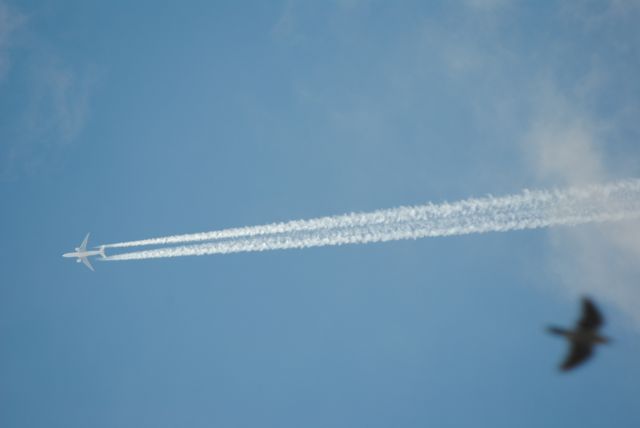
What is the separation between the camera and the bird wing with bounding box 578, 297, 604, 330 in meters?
29.5

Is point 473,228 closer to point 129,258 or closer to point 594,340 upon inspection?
point 594,340

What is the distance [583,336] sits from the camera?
1214 inches

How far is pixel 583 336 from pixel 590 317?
1.45 meters

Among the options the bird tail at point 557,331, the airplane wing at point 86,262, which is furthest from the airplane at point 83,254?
the bird tail at point 557,331

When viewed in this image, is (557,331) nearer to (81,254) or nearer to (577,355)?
(577,355)

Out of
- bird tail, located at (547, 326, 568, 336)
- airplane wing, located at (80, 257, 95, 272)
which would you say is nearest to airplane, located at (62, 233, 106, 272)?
airplane wing, located at (80, 257, 95, 272)

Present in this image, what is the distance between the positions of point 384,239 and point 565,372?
12.9 metres

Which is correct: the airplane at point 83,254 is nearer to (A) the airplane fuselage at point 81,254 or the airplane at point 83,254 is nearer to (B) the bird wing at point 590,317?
(A) the airplane fuselage at point 81,254

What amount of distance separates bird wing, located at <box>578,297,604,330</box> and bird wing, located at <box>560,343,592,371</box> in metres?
1.12

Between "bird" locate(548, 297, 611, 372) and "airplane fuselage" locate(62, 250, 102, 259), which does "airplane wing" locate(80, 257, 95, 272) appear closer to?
"airplane fuselage" locate(62, 250, 102, 259)

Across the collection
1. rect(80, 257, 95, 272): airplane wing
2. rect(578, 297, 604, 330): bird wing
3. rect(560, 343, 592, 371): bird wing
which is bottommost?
rect(560, 343, 592, 371): bird wing

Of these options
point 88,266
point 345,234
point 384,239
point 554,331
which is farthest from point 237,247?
point 88,266

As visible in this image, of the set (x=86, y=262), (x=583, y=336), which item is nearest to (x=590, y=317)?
(x=583, y=336)

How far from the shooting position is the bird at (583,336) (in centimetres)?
2972
